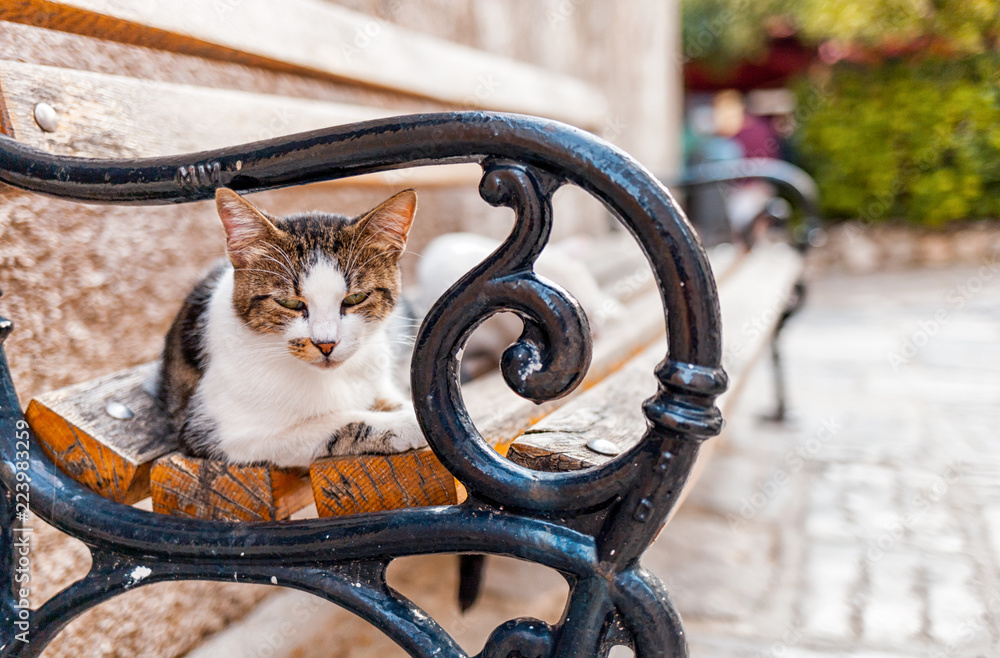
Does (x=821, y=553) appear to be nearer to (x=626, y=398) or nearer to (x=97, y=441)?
(x=626, y=398)

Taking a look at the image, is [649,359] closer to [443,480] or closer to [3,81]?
[443,480]

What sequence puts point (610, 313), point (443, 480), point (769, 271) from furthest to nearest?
point (769, 271) < point (610, 313) < point (443, 480)

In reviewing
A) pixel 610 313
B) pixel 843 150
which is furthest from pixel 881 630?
pixel 843 150

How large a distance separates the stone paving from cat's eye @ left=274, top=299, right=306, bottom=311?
Answer: 99 cm

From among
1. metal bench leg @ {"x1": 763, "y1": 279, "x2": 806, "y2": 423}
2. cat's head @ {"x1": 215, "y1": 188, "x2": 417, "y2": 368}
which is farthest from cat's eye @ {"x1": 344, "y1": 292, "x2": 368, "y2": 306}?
metal bench leg @ {"x1": 763, "y1": 279, "x2": 806, "y2": 423}

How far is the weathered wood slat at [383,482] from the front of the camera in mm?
831

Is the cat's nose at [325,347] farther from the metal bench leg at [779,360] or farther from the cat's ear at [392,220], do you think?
the metal bench leg at [779,360]

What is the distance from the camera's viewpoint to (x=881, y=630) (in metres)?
1.57

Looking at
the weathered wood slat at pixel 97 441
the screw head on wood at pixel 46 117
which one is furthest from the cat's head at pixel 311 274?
the screw head on wood at pixel 46 117

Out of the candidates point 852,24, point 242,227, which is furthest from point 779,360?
point 852,24

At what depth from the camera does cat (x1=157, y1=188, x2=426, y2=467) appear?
895 millimetres

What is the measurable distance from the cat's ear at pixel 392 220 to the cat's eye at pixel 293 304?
0.43ft

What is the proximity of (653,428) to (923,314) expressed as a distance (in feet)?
16.8

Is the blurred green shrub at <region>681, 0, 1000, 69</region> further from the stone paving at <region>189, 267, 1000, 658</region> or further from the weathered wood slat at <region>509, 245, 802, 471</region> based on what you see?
the weathered wood slat at <region>509, 245, 802, 471</region>
